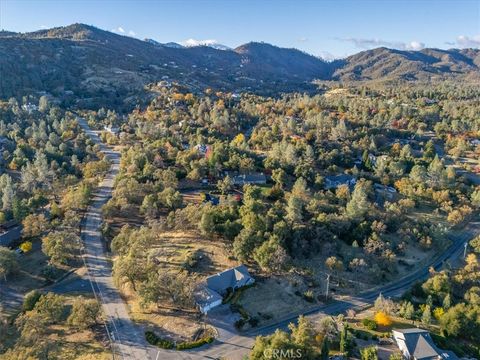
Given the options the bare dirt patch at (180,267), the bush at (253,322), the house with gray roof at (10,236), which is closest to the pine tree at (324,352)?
the bush at (253,322)

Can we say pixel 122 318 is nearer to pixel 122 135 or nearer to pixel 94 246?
pixel 94 246

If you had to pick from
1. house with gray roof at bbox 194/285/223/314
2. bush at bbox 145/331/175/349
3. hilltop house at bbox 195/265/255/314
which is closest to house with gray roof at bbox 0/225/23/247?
bush at bbox 145/331/175/349

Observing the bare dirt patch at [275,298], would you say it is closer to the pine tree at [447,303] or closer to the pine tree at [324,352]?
the pine tree at [324,352]

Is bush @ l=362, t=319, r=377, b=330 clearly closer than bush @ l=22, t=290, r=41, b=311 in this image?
Yes

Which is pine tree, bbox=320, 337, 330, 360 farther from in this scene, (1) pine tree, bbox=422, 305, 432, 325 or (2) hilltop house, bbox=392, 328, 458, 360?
(1) pine tree, bbox=422, 305, 432, 325

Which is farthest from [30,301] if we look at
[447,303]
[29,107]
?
[29,107]

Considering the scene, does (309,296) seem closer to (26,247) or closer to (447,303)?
(447,303)

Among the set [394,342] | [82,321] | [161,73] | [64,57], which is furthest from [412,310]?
[64,57]
